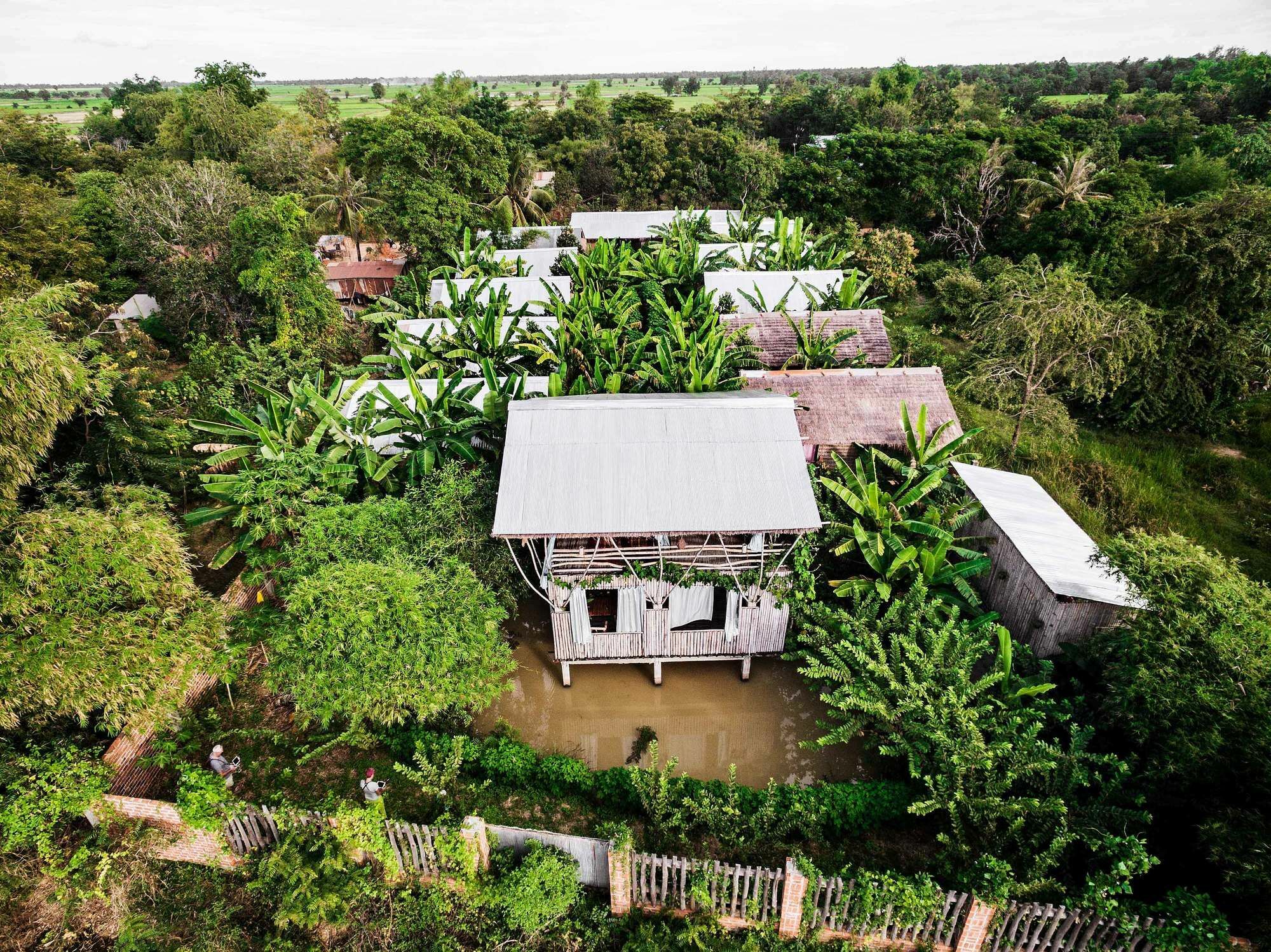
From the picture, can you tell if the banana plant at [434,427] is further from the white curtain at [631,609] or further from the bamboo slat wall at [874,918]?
the bamboo slat wall at [874,918]

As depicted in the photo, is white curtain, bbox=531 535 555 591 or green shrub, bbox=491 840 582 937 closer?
green shrub, bbox=491 840 582 937

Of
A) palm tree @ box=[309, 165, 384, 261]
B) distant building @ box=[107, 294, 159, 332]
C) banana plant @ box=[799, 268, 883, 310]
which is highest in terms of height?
palm tree @ box=[309, 165, 384, 261]

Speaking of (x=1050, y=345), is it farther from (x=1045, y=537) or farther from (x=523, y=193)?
(x=523, y=193)

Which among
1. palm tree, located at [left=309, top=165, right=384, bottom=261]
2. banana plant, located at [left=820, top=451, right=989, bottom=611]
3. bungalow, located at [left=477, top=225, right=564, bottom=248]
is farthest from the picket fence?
palm tree, located at [left=309, top=165, right=384, bottom=261]

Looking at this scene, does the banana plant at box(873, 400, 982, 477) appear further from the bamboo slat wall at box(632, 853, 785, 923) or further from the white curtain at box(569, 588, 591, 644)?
the bamboo slat wall at box(632, 853, 785, 923)

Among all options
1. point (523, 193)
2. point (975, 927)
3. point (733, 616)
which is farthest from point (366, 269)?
point (975, 927)

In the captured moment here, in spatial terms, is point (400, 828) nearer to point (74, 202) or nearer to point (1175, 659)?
point (1175, 659)
